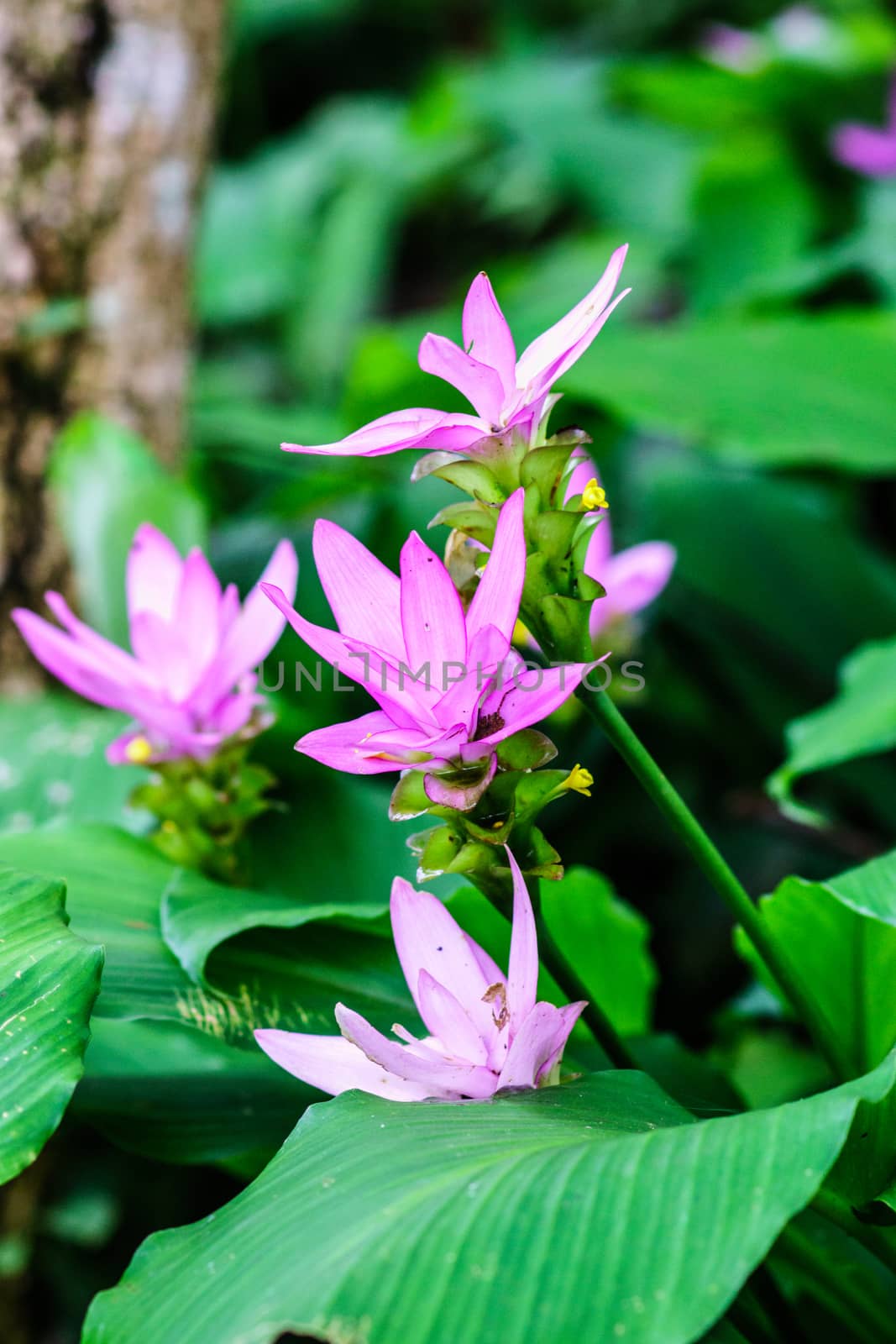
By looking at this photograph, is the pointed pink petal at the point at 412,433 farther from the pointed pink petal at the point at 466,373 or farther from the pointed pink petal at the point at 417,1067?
the pointed pink petal at the point at 417,1067

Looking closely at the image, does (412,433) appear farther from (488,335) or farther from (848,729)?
(848,729)

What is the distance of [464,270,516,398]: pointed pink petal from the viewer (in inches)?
22.9

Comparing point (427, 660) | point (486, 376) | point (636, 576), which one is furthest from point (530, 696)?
point (636, 576)

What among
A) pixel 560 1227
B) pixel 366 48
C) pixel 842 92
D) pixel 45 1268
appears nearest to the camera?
pixel 560 1227

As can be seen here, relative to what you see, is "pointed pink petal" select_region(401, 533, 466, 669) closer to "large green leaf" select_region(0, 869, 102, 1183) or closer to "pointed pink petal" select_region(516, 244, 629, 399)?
"pointed pink petal" select_region(516, 244, 629, 399)

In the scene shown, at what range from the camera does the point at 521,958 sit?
57cm

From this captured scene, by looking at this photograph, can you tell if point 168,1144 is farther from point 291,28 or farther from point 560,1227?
point 291,28

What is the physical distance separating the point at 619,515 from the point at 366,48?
4.53 meters

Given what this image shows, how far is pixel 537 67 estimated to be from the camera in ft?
12.1

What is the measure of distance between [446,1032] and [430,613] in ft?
0.74

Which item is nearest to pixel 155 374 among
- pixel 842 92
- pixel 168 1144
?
pixel 168 1144

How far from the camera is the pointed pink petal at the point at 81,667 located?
0.78m

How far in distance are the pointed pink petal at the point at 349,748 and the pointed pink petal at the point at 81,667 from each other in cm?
28

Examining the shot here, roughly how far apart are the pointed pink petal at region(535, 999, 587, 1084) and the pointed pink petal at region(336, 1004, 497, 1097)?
1.2 inches
